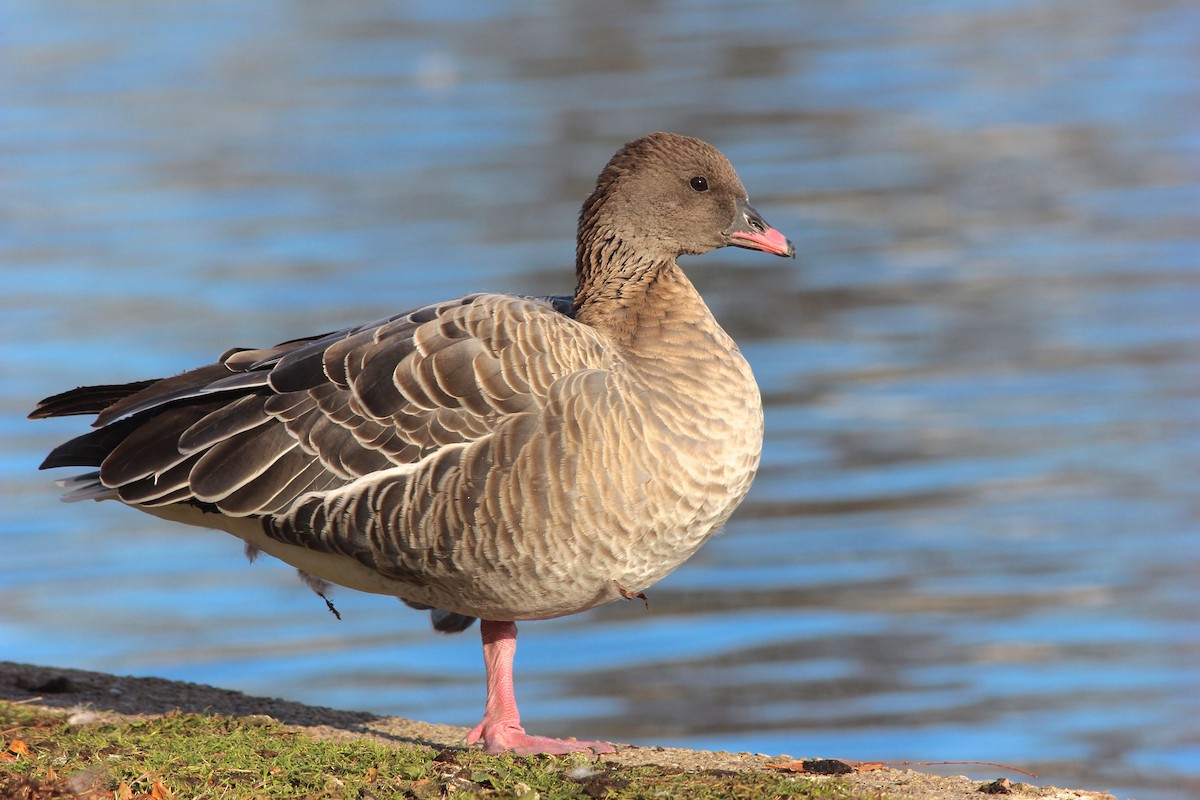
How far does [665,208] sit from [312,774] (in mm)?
2747

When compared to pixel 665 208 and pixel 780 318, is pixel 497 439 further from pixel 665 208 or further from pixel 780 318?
pixel 780 318

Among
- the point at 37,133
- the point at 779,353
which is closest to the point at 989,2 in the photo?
the point at 37,133

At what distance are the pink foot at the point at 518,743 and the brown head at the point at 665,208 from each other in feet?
6.30

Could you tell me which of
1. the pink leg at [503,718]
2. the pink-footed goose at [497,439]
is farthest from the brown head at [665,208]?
the pink leg at [503,718]

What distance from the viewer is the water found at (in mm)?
9641

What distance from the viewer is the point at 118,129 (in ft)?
82.3

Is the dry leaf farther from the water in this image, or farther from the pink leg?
the water

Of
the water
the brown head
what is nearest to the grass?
the brown head

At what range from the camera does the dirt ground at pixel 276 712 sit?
616 centimetres

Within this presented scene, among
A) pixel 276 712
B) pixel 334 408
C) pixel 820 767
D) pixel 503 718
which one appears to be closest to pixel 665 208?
pixel 334 408

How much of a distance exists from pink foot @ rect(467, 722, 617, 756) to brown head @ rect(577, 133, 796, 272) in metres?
1.92

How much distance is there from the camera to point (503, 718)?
261 inches

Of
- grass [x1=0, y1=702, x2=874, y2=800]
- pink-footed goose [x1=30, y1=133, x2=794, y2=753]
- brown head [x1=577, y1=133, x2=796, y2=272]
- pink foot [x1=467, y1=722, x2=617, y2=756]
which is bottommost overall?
grass [x1=0, y1=702, x2=874, y2=800]

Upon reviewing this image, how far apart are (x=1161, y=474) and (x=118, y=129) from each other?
17933mm
